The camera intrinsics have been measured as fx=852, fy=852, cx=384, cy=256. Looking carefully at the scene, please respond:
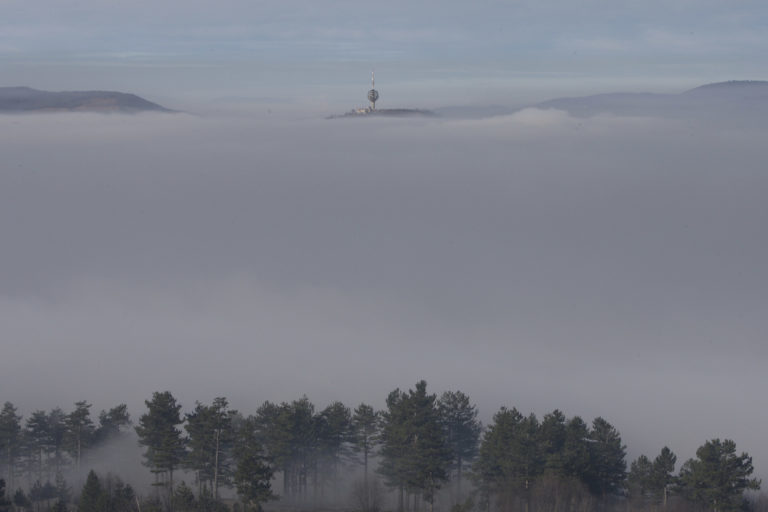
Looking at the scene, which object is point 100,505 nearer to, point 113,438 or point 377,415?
point 113,438

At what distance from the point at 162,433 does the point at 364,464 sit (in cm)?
513

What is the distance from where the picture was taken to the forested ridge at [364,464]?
59.7 ft

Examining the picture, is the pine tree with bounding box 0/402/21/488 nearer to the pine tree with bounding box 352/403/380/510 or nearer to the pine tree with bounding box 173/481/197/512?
the pine tree with bounding box 173/481/197/512

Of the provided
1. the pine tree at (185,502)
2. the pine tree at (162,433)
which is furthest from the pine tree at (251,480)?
the pine tree at (162,433)

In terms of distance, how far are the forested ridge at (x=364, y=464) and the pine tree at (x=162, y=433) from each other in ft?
0.11

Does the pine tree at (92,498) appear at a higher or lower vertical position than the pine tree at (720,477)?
lower

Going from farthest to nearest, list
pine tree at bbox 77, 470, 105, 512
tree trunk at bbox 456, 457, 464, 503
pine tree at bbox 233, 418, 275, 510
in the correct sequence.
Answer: tree trunk at bbox 456, 457, 464, 503 < pine tree at bbox 233, 418, 275, 510 < pine tree at bbox 77, 470, 105, 512

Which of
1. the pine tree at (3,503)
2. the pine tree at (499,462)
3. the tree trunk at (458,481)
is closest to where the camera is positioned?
the pine tree at (3,503)

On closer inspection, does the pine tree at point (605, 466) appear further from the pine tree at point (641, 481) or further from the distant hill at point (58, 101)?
the distant hill at point (58, 101)

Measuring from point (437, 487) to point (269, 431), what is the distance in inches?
179

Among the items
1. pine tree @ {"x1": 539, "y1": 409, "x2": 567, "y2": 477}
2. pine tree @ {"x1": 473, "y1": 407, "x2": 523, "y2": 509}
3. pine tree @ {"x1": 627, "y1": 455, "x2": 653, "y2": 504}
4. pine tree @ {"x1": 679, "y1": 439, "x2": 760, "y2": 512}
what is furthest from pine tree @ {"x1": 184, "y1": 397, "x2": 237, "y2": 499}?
pine tree @ {"x1": 679, "y1": 439, "x2": 760, "y2": 512}

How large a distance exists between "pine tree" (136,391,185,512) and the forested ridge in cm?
3

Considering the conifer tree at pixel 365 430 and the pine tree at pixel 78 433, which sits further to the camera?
the pine tree at pixel 78 433

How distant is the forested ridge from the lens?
59.7 feet
